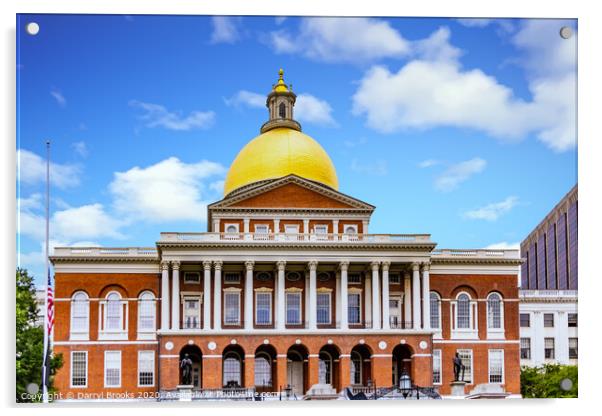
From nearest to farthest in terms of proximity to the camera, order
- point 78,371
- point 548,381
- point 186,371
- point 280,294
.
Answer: point 548,381
point 186,371
point 78,371
point 280,294

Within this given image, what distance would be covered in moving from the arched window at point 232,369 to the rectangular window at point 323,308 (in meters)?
5.10

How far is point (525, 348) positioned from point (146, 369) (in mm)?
21770

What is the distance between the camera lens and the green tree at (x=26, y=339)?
5005 centimetres

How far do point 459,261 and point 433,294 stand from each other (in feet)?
8.00

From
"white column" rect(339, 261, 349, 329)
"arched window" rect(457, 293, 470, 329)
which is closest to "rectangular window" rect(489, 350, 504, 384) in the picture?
"arched window" rect(457, 293, 470, 329)

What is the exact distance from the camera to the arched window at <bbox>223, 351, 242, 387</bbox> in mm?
70000

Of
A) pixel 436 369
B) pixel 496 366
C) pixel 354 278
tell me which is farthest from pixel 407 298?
pixel 496 366

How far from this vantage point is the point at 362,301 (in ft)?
233

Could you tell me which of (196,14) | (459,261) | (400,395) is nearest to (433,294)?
(459,261)

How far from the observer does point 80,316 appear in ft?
229

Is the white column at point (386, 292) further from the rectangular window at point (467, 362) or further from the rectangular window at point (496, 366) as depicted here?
the rectangular window at point (496, 366)

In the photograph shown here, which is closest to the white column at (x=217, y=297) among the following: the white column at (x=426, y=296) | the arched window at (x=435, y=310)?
the white column at (x=426, y=296)

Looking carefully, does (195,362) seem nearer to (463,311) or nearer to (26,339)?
Answer: (463,311)
